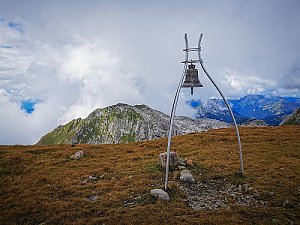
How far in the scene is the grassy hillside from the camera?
14375 millimetres

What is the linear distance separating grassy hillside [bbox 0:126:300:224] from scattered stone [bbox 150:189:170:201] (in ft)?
1.16

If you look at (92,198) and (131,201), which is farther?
(92,198)

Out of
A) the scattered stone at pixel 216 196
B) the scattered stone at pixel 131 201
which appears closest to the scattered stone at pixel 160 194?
the scattered stone at pixel 131 201

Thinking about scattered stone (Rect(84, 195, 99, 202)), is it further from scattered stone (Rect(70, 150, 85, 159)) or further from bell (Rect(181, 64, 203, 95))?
scattered stone (Rect(70, 150, 85, 159))


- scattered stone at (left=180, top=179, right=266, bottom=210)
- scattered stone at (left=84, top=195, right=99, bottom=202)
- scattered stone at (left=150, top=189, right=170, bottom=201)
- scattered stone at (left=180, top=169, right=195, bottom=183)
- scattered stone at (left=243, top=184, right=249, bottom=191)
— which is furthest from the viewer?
scattered stone at (left=180, top=169, right=195, bottom=183)

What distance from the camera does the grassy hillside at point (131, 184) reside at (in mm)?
14375

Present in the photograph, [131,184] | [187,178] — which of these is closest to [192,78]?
[187,178]

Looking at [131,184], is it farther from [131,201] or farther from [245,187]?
[245,187]

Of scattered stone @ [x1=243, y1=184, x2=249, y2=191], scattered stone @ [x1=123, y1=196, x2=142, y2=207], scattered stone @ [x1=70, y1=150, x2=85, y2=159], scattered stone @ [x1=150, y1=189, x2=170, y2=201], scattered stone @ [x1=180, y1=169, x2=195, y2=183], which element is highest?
scattered stone @ [x1=70, y1=150, x2=85, y2=159]

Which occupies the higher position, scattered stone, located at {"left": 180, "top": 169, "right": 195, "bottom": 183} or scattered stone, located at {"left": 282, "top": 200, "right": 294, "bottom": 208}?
scattered stone, located at {"left": 180, "top": 169, "right": 195, "bottom": 183}

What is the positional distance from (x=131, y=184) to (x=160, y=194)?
141 inches

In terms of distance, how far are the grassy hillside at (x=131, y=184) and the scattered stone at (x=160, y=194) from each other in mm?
354

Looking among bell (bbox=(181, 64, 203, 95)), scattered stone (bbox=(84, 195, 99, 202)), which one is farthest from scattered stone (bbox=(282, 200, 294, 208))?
scattered stone (bbox=(84, 195, 99, 202))

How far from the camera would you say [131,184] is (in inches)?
770
